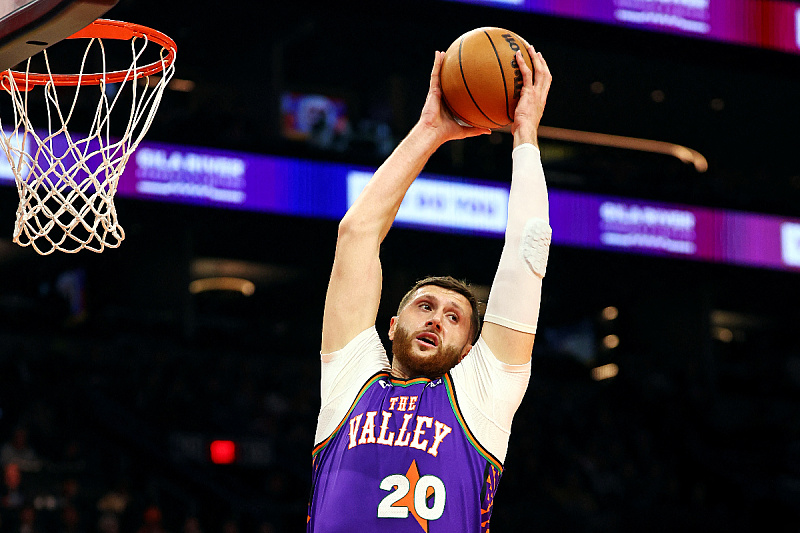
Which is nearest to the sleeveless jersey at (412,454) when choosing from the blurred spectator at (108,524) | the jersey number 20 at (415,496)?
the jersey number 20 at (415,496)

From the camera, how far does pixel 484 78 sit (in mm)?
3840

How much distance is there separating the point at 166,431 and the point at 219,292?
714 cm

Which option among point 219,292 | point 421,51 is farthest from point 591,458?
point 219,292

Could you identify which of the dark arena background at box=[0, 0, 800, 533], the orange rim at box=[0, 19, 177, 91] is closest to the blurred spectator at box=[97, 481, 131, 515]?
the dark arena background at box=[0, 0, 800, 533]

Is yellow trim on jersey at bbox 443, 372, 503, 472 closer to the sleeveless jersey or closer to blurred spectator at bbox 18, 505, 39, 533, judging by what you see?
the sleeveless jersey

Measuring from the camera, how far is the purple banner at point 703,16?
12711 millimetres

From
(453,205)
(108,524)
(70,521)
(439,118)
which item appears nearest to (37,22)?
(439,118)

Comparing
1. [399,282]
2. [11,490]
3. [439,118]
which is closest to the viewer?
[439,118]

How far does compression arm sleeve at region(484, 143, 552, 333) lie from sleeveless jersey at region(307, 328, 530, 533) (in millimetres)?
A: 136

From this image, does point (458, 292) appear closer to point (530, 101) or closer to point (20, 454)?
point (530, 101)

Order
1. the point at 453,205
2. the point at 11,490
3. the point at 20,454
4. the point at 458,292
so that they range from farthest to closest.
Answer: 1. the point at 453,205
2. the point at 20,454
3. the point at 11,490
4. the point at 458,292

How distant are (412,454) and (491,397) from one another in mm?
295

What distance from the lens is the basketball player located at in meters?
3.43

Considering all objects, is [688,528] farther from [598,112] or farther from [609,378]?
[598,112]
